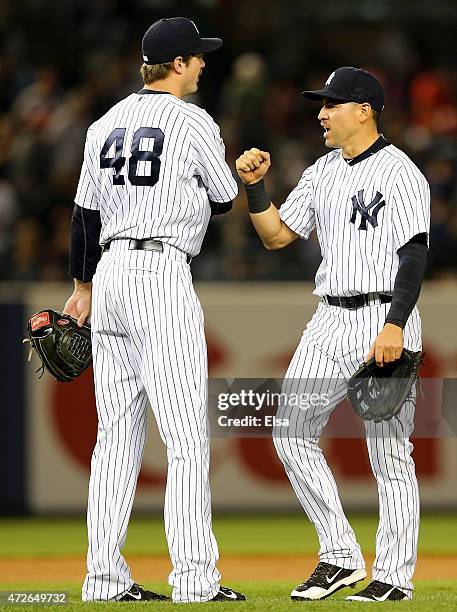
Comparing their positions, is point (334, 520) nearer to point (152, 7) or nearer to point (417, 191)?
point (417, 191)

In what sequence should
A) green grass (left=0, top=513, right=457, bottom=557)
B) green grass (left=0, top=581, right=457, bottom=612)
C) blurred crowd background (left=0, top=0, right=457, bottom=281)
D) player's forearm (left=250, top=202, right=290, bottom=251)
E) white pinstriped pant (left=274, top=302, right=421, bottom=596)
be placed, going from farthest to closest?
blurred crowd background (left=0, top=0, right=457, bottom=281) < green grass (left=0, top=513, right=457, bottom=557) < player's forearm (left=250, top=202, right=290, bottom=251) < white pinstriped pant (left=274, top=302, right=421, bottom=596) < green grass (left=0, top=581, right=457, bottom=612)

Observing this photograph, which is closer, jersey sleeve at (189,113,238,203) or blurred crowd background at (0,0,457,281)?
jersey sleeve at (189,113,238,203)

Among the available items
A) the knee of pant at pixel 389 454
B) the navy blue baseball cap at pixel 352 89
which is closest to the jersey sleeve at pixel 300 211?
Result: the navy blue baseball cap at pixel 352 89

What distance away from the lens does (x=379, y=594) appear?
534cm

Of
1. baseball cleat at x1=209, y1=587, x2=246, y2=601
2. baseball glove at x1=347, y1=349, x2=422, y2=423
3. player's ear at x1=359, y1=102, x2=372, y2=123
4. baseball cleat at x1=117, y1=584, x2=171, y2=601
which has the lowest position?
baseball cleat at x1=117, y1=584, x2=171, y2=601

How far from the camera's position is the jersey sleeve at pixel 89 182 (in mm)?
5371

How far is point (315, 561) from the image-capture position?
25.3ft

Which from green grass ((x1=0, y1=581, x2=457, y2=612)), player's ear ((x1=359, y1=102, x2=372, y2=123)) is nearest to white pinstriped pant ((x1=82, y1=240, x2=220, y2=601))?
green grass ((x1=0, y1=581, x2=457, y2=612))

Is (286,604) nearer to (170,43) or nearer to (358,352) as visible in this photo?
(358,352)

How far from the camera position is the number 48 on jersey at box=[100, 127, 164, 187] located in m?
5.20

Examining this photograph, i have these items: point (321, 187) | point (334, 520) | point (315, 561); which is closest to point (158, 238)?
point (321, 187)

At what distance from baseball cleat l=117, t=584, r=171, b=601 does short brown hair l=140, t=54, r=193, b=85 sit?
1.91 metres

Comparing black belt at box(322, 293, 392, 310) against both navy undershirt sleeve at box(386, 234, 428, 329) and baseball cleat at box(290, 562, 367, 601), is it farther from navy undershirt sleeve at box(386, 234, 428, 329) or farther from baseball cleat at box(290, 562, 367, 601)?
baseball cleat at box(290, 562, 367, 601)

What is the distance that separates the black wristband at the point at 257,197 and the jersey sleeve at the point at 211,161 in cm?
29
